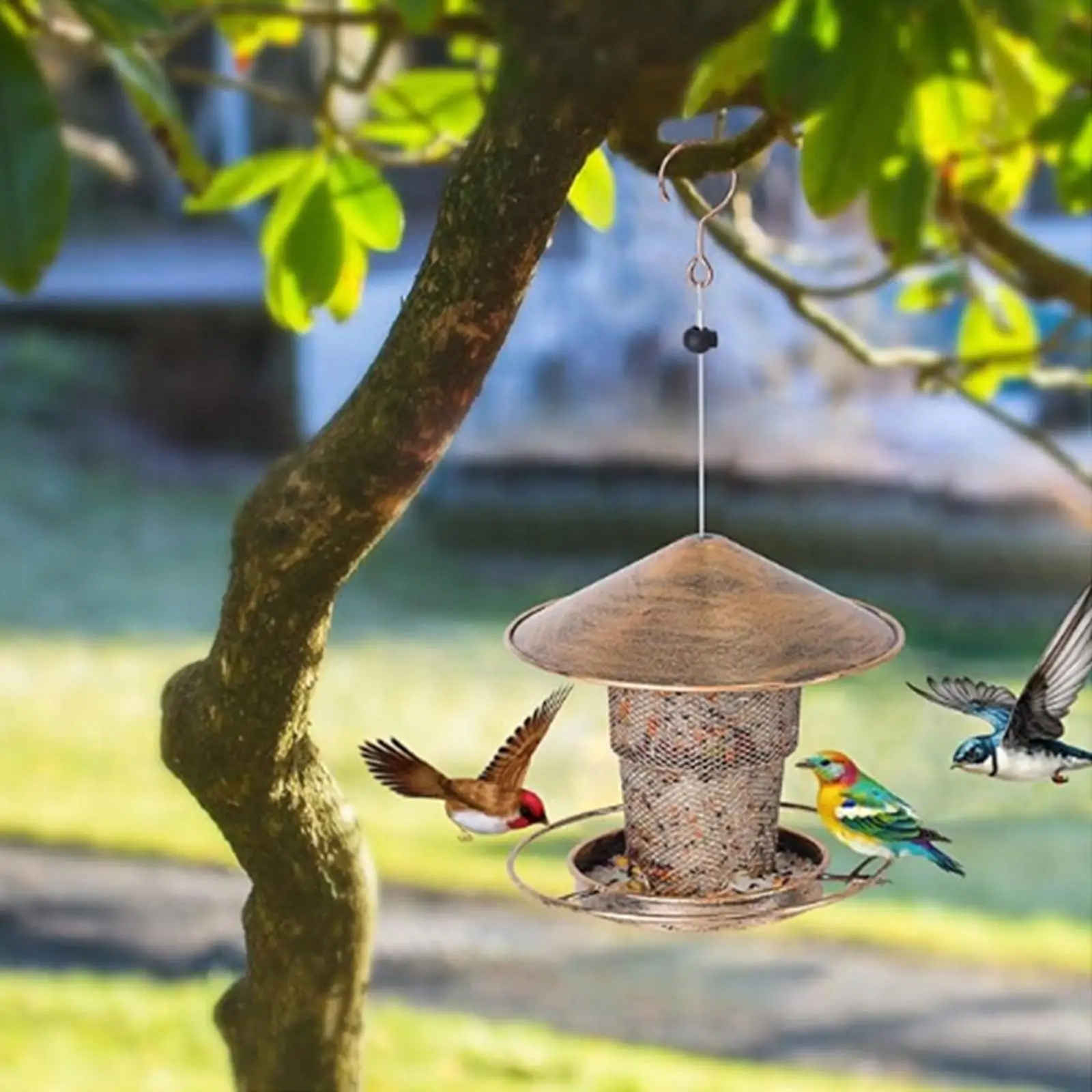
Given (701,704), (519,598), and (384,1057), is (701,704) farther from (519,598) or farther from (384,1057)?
(519,598)

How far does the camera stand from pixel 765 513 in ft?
20.7

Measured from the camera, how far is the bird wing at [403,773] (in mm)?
1414

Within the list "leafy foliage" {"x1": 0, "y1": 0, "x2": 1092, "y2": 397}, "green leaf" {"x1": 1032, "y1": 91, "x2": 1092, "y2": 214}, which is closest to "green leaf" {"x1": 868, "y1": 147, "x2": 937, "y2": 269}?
"leafy foliage" {"x1": 0, "y1": 0, "x2": 1092, "y2": 397}

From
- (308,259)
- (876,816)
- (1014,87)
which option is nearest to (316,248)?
(308,259)

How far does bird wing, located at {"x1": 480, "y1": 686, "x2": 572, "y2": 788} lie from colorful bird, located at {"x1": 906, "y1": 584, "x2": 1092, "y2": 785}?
11.6 inches

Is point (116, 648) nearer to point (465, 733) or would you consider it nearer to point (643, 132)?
point (465, 733)

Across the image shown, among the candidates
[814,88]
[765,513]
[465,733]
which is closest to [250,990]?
[814,88]

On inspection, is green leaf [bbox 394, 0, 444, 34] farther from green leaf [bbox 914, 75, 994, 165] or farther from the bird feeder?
green leaf [bbox 914, 75, 994, 165]

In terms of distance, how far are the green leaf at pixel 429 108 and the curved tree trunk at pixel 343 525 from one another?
708 millimetres

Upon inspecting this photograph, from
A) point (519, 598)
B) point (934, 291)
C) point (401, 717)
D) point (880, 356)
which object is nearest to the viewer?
point (880, 356)

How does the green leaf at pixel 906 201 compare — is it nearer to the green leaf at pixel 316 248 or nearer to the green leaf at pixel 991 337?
the green leaf at pixel 316 248

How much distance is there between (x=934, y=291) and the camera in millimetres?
2301

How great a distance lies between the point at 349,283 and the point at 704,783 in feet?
1.81

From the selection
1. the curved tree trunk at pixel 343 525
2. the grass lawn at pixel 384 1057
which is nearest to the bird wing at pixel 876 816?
the curved tree trunk at pixel 343 525
